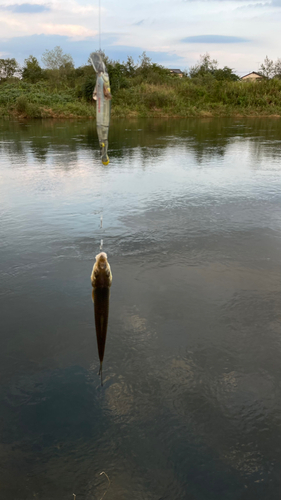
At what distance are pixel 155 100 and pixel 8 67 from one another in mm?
50432

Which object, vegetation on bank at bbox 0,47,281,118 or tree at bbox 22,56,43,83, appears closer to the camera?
vegetation on bank at bbox 0,47,281,118

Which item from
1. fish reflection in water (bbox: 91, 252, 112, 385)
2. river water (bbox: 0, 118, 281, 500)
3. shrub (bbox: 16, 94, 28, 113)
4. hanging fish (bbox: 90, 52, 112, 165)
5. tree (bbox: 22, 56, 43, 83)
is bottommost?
river water (bbox: 0, 118, 281, 500)

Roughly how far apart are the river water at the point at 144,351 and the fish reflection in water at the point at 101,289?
1.49 meters

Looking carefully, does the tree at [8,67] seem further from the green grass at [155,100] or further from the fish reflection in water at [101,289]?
the fish reflection in water at [101,289]

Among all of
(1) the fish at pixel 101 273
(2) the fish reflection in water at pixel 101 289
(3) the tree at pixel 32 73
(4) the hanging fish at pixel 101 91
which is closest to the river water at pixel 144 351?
(2) the fish reflection in water at pixel 101 289

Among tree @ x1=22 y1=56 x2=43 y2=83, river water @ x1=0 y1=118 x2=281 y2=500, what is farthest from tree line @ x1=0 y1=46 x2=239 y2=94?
river water @ x1=0 y1=118 x2=281 y2=500

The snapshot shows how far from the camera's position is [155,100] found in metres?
55.1

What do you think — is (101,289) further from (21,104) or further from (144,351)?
(21,104)

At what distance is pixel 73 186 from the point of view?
13.4 m

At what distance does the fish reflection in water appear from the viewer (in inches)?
111

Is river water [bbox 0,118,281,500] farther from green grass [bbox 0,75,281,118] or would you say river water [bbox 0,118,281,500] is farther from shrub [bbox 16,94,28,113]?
green grass [bbox 0,75,281,118]

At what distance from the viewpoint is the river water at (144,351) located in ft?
11.9

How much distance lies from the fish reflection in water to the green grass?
48195 millimetres

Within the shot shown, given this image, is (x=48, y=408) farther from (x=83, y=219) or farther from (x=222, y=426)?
(x=83, y=219)
